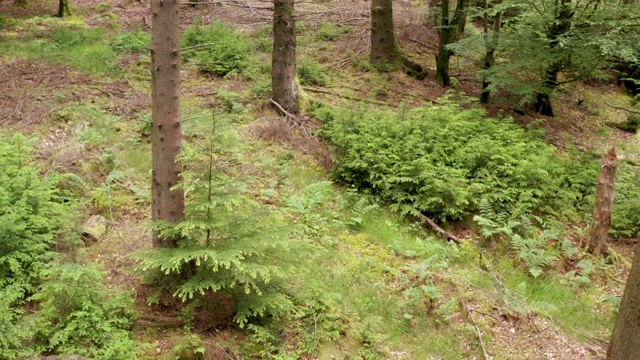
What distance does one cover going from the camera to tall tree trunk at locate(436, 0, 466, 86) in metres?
12.4

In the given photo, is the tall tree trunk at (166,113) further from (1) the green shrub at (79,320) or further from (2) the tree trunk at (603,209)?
(2) the tree trunk at (603,209)

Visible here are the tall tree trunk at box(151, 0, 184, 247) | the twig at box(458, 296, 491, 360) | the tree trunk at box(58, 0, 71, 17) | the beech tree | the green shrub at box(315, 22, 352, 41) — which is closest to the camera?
the tall tree trunk at box(151, 0, 184, 247)

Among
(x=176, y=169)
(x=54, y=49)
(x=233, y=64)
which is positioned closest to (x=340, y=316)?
(x=176, y=169)

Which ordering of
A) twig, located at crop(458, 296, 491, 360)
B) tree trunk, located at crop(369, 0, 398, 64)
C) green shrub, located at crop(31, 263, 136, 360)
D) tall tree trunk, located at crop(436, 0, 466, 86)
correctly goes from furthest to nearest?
tree trunk, located at crop(369, 0, 398, 64)
tall tree trunk, located at crop(436, 0, 466, 86)
twig, located at crop(458, 296, 491, 360)
green shrub, located at crop(31, 263, 136, 360)

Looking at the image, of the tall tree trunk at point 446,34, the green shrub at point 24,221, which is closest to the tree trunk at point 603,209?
the tall tree trunk at point 446,34

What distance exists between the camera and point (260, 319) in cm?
493

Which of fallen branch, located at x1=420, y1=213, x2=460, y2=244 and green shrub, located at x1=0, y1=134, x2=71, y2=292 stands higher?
green shrub, located at x1=0, y1=134, x2=71, y2=292

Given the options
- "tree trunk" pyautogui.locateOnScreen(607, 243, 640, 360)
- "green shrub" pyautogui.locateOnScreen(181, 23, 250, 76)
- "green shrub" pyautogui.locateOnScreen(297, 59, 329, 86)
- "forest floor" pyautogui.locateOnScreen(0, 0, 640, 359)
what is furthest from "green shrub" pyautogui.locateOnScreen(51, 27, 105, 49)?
"tree trunk" pyautogui.locateOnScreen(607, 243, 640, 360)

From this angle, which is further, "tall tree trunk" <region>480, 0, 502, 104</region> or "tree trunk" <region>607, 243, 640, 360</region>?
"tall tree trunk" <region>480, 0, 502, 104</region>

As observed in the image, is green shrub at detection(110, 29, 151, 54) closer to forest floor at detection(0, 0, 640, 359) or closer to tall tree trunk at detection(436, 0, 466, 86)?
forest floor at detection(0, 0, 640, 359)

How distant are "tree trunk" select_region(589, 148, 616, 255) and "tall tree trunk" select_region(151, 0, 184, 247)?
639cm

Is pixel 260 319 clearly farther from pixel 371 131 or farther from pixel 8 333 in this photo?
pixel 371 131

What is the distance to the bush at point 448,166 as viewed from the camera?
7.95 m

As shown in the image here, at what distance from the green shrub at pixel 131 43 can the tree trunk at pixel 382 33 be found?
6.13 m
